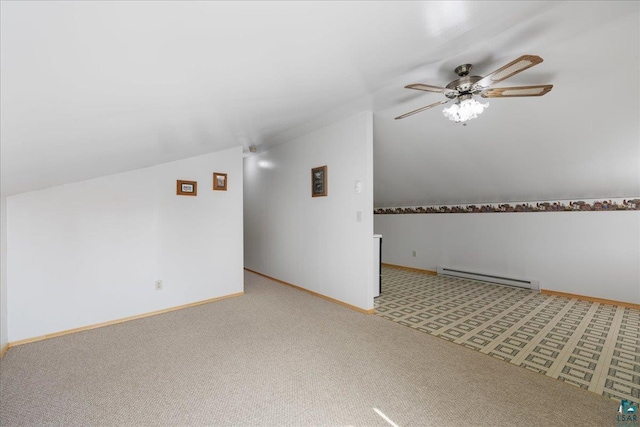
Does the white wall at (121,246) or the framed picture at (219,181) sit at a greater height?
the framed picture at (219,181)

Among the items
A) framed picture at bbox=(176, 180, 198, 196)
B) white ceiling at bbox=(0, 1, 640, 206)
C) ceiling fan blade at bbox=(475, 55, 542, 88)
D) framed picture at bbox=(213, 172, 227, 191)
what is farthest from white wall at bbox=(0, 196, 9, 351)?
ceiling fan blade at bbox=(475, 55, 542, 88)

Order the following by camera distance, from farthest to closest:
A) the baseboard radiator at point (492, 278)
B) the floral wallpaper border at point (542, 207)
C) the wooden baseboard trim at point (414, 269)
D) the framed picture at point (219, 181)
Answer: the wooden baseboard trim at point (414, 269) < the baseboard radiator at point (492, 278) < the framed picture at point (219, 181) < the floral wallpaper border at point (542, 207)

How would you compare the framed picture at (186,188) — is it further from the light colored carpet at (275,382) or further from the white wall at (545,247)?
the white wall at (545,247)

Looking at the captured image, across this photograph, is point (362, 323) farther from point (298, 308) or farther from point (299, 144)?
point (299, 144)

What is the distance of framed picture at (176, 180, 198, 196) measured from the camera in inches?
145

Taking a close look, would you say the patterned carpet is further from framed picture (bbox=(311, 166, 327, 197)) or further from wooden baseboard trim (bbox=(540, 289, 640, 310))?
framed picture (bbox=(311, 166, 327, 197))

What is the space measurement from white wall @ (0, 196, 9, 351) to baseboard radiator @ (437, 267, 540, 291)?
242 inches

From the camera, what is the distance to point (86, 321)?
3.02 m

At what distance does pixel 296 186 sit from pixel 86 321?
312cm

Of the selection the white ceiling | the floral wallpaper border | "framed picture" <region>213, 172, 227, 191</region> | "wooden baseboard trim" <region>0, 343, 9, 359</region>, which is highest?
the white ceiling

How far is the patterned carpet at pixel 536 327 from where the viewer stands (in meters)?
2.17

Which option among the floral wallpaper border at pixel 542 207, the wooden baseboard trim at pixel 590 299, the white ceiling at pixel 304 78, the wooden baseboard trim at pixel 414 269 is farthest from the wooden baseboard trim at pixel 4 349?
the wooden baseboard trim at pixel 590 299

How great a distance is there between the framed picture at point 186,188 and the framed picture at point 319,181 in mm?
1655

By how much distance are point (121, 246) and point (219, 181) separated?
1.46 m
